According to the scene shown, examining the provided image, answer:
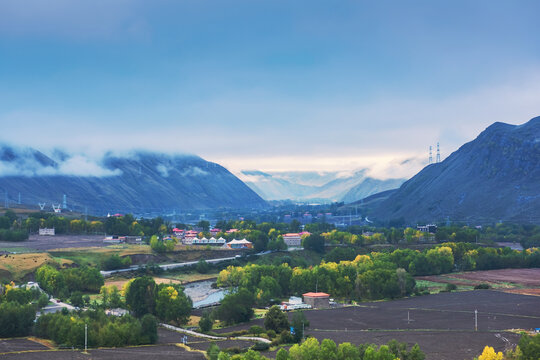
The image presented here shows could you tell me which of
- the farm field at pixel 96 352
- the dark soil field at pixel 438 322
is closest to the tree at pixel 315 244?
the dark soil field at pixel 438 322

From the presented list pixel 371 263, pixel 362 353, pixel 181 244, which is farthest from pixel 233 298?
pixel 181 244

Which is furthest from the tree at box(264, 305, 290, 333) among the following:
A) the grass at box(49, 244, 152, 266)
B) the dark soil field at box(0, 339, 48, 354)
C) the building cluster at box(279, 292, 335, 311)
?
the grass at box(49, 244, 152, 266)

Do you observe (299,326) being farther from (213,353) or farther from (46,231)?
(46,231)

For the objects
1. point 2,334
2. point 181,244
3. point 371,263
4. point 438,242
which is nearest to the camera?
point 2,334

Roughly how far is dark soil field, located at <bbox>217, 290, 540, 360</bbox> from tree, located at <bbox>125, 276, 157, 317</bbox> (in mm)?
13768

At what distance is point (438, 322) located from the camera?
85562 mm

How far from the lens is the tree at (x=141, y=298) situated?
90.5 m

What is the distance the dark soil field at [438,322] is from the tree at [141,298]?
1377cm

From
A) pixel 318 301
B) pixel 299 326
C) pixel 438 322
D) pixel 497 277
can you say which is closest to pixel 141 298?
pixel 299 326

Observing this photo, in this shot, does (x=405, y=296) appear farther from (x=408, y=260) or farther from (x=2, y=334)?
(x=2, y=334)

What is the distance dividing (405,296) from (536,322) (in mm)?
31710

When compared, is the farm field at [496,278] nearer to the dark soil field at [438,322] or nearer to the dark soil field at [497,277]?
the dark soil field at [497,277]

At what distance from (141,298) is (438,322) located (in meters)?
39.7

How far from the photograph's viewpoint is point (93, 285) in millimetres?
115375
